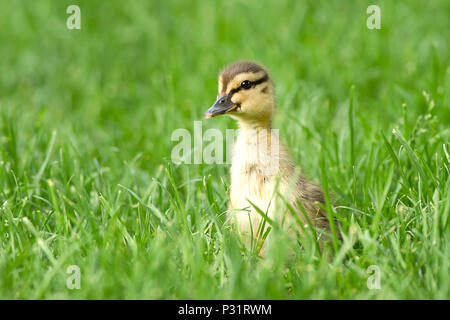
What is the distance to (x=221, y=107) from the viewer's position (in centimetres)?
369

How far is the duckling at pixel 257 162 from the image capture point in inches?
134

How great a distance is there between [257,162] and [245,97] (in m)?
0.43

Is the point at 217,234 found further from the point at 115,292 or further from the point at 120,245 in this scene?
the point at 115,292

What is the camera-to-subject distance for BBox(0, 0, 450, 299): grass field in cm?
285

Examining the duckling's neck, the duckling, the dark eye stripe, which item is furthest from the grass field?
the dark eye stripe

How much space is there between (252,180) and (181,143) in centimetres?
141

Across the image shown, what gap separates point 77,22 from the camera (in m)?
7.10

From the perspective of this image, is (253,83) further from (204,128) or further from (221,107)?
(204,128)

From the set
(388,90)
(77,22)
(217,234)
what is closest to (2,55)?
(77,22)

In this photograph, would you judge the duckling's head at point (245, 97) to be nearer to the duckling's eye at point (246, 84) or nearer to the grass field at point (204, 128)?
the duckling's eye at point (246, 84)

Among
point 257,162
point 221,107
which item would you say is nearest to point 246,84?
point 221,107

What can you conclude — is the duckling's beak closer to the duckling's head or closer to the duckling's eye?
the duckling's head

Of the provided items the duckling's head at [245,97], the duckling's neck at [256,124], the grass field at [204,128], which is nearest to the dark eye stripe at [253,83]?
the duckling's head at [245,97]
